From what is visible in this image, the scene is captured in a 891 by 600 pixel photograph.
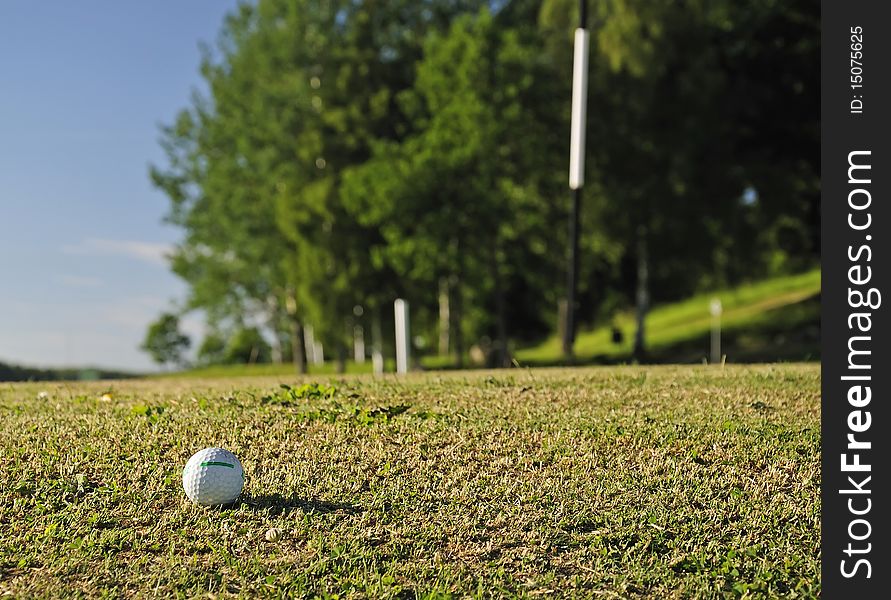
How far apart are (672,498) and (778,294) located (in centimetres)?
3891

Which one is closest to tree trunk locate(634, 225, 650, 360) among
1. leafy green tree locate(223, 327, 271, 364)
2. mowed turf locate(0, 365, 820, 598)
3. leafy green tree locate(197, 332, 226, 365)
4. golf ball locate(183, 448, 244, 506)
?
mowed turf locate(0, 365, 820, 598)

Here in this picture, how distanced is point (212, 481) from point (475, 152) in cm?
2116

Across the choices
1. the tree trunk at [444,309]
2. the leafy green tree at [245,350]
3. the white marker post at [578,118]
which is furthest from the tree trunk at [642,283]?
the leafy green tree at [245,350]

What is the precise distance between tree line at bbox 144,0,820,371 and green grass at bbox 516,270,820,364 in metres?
2.59

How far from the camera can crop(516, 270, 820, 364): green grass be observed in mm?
31922

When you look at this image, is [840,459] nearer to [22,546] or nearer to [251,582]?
[251,582]

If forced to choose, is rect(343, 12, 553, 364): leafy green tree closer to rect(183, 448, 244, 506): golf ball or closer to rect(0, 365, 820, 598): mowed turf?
rect(0, 365, 820, 598): mowed turf

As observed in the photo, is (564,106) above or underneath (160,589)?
above

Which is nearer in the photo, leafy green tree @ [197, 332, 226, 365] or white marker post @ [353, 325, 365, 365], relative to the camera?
white marker post @ [353, 325, 365, 365]

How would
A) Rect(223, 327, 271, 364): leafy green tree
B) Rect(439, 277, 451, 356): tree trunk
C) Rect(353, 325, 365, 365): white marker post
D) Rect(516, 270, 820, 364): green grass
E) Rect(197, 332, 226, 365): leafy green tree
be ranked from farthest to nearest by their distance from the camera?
Rect(197, 332, 226, 365): leafy green tree → Rect(223, 327, 271, 364): leafy green tree → Rect(439, 277, 451, 356): tree trunk → Rect(353, 325, 365, 365): white marker post → Rect(516, 270, 820, 364): green grass

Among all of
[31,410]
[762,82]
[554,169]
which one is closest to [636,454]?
[31,410]

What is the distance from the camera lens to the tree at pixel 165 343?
78062 millimetres

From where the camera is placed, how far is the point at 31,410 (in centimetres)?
899

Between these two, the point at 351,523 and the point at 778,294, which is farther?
the point at 778,294
